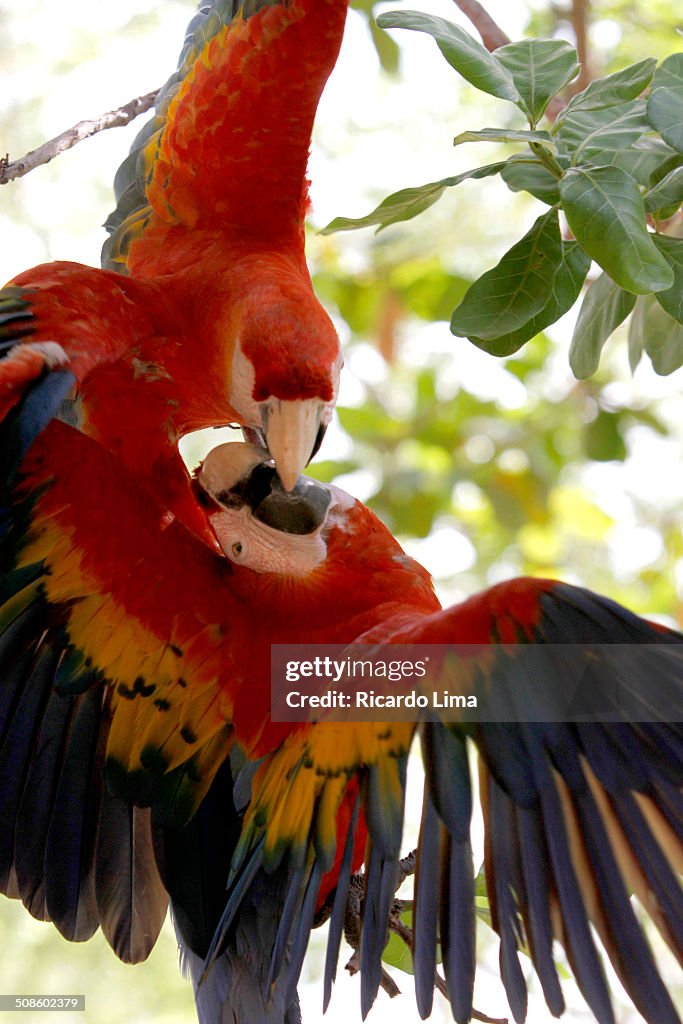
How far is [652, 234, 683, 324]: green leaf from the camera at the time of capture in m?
0.76

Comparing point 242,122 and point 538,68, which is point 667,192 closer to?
point 538,68

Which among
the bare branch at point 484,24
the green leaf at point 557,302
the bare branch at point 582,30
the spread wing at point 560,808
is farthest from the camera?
the bare branch at point 582,30

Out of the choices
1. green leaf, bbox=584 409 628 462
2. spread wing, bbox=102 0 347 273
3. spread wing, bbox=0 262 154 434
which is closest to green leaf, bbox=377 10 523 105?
spread wing, bbox=102 0 347 273

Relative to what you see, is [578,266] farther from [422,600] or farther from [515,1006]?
[515,1006]

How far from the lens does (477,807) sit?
→ 739 millimetres

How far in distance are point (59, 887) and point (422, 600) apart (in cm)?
40

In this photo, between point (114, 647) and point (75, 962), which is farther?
point (75, 962)

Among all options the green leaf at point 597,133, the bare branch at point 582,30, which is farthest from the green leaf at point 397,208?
the bare branch at point 582,30

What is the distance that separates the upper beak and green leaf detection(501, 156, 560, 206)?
25 cm

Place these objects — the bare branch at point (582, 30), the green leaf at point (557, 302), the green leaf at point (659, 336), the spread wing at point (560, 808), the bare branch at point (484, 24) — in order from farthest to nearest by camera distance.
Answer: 1. the bare branch at point (582, 30)
2. the bare branch at point (484, 24)
3. the green leaf at point (659, 336)
4. the green leaf at point (557, 302)
5. the spread wing at point (560, 808)

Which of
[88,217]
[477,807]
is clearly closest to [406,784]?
[477,807]

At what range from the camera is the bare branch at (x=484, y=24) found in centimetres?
103

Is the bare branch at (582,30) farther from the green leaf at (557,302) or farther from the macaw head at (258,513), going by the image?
the macaw head at (258,513)

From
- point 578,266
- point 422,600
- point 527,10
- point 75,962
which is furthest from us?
point 527,10
